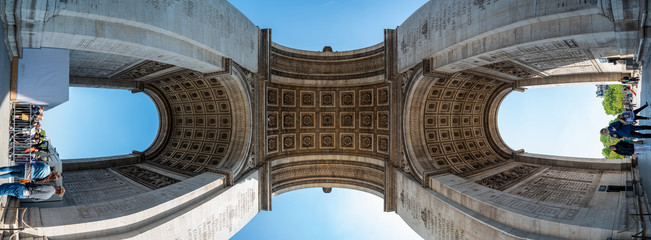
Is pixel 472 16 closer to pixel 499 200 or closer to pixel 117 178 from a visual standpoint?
pixel 499 200

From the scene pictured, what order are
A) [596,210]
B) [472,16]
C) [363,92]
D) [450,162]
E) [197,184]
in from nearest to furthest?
[596,210], [472,16], [197,184], [450,162], [363,92]

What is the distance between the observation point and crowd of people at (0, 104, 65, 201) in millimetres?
7508

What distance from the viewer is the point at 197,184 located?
13.2 m

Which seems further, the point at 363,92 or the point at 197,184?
the point at 363,92

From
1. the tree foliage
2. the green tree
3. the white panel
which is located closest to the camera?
the white panel

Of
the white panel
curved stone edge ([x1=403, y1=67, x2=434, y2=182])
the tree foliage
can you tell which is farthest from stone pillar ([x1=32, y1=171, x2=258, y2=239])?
the tree foliage

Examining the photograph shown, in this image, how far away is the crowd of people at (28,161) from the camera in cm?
751

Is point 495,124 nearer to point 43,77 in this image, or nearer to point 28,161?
point 43,77

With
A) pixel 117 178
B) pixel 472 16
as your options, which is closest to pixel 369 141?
pixel 472 16

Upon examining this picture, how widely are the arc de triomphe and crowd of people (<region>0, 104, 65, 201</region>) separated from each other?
967 mm

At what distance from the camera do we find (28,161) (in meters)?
9.80

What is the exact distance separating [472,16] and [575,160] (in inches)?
444

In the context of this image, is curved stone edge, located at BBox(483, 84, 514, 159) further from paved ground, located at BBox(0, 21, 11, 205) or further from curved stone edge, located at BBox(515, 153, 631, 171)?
paved ground, located at BBox(0, 21, 11, 205)

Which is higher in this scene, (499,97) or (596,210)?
(499,97)
